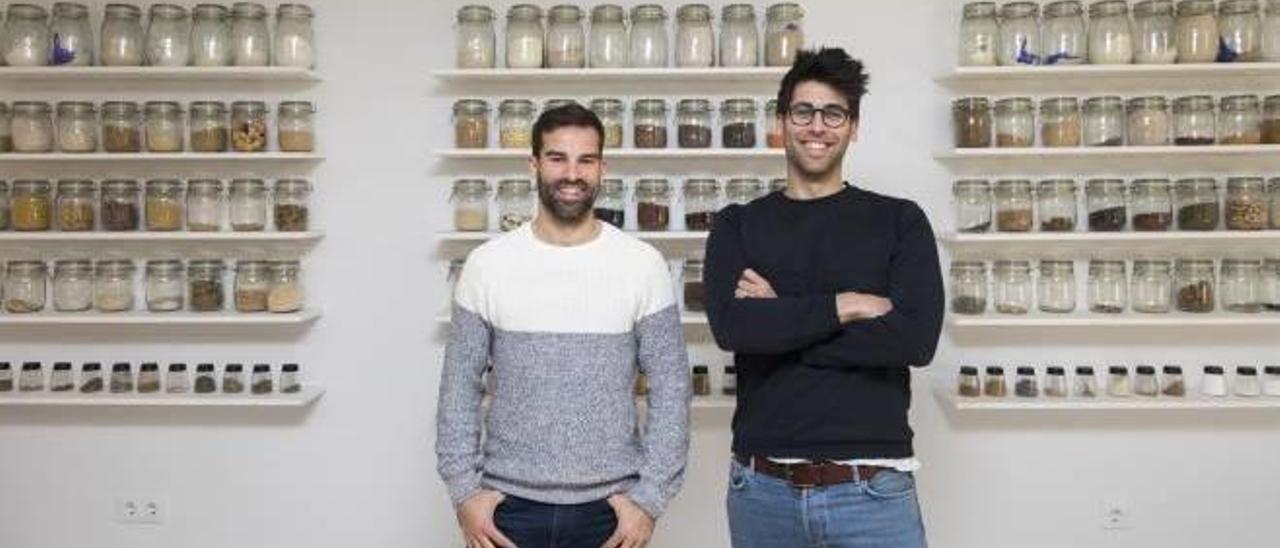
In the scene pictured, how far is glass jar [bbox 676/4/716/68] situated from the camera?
3027 millimetres

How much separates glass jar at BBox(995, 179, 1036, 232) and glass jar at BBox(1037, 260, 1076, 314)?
0.15 meters

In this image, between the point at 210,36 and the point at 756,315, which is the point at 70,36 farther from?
the point at 756,315

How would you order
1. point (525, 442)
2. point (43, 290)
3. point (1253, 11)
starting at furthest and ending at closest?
point (43, 290), point (1253, 11), point (525, 442)

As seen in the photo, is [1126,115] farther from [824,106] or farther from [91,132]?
[91,132]

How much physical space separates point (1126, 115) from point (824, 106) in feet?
4.92

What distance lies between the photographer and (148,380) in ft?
10.5

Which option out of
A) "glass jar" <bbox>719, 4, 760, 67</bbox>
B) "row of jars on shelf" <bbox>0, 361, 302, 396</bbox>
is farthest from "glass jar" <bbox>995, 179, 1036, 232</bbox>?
"row of jars on shelf" <bbox>0, 361, 302, 396</bbox>

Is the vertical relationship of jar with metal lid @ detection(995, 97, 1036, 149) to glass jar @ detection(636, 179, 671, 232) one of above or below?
above

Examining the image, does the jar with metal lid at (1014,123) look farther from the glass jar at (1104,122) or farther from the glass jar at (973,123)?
the glass jar at (1104,122)

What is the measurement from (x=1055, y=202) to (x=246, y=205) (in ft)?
7.43

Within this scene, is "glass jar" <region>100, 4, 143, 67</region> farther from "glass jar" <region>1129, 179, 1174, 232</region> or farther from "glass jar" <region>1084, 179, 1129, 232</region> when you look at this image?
"glass jar" <region>1129, 179, 1174, 232</region>

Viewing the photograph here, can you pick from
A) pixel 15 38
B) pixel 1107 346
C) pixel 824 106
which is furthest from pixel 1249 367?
pixel 15 38

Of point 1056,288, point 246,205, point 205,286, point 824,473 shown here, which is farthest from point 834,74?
point 205,286

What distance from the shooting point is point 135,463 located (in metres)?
3.33
